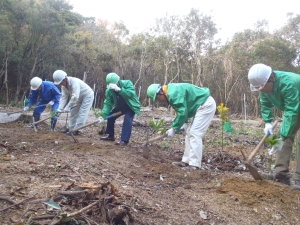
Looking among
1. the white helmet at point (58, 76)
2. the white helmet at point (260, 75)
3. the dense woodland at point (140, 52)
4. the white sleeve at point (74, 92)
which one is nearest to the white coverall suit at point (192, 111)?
the white helmet at point (260, 75)

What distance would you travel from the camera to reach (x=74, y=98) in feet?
21.9

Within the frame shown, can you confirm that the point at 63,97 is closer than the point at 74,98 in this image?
No

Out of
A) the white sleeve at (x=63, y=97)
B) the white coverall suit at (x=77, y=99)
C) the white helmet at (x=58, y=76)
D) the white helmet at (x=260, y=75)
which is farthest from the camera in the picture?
the white sleeve at (x=63, y=97)

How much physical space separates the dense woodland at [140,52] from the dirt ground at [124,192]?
1313 centimetres

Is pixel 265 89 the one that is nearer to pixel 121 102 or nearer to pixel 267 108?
pixel 267 108

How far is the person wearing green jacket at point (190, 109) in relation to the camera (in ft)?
14.3

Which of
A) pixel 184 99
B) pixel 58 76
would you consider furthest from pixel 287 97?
pixel 58 76

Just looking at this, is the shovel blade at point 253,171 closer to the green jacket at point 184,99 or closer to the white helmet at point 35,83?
the green jacket at point 184,99

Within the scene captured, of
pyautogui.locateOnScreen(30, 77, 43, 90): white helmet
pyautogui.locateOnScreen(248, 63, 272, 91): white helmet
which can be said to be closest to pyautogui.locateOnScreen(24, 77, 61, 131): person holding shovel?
pyautogui.locateOnScreen(30, 77, 43, 90): white helmet

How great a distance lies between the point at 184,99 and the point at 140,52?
20.2 meters

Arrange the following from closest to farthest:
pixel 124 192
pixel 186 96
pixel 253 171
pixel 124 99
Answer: pixel 124 192 < pixel 253 171 < pixel 186 96 < pixel 124 99

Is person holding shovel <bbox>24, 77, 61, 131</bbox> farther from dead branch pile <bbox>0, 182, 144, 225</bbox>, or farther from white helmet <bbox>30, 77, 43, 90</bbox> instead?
dead branch pile <bbox>0, 182, 144, 225</bbox>

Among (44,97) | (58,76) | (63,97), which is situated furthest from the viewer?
(44,97)

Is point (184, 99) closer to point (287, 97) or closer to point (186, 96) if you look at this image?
point (186, 96)
